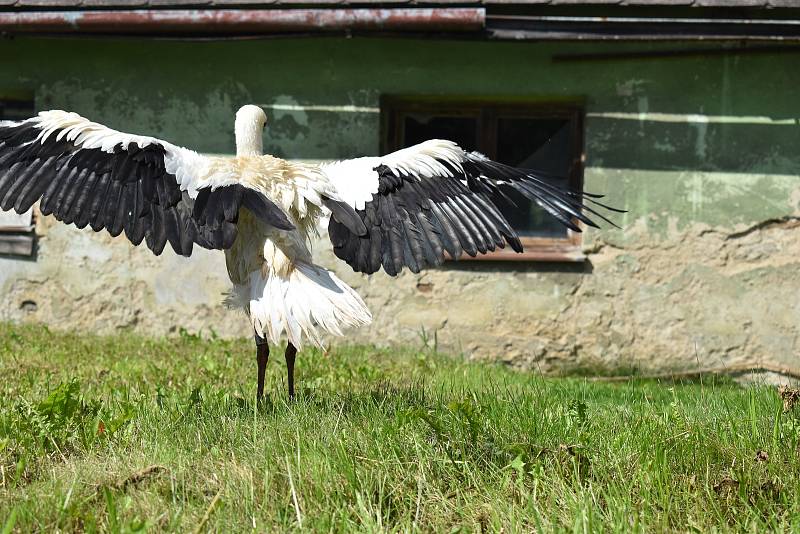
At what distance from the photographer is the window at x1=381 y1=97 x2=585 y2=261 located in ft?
22.9

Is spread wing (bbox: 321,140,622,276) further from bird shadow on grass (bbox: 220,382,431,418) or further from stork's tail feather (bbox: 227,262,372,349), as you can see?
bird shadow on grass (bbox: 220,382,431,418)

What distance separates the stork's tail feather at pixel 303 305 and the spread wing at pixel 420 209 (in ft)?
1.01

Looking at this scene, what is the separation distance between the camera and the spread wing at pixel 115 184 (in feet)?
13.2

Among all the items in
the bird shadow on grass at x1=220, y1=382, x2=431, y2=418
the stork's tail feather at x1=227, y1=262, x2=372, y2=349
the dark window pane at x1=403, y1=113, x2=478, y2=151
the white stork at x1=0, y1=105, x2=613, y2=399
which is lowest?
the bird shadow on grass at x1=220, y1=382, x2=431, y2=418

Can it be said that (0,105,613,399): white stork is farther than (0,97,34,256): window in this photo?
No

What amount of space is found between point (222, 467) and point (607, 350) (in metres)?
4.27

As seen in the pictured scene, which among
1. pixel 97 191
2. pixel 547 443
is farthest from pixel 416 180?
pixel 547 443

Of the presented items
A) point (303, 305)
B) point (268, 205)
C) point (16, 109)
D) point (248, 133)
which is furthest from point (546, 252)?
point (16, 109)

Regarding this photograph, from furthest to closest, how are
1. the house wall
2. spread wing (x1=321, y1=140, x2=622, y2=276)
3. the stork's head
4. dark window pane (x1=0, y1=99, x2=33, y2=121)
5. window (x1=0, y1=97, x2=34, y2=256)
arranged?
dark window pane (x1=0, y1=99, x2=33, y2=121), window (x1=0, y1=97, x2=34, y2=256), the house wall, the stork's head, spread wing (x1=321, y1=140, x2=622, y2=276)

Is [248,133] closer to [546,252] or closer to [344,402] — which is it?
[344,402]

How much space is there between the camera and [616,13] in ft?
21.3

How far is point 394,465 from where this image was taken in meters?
2.99

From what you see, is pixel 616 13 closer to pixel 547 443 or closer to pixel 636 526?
pixel 547 443

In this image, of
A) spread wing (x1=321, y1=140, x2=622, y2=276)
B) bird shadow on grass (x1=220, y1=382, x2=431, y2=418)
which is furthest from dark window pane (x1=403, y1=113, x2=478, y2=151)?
bird shadow on grass (x1=220, y1=382, x2=431, y2=418)
